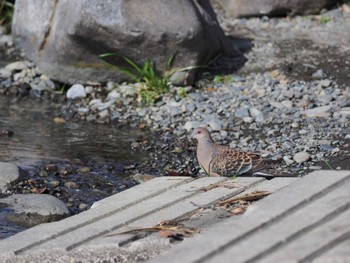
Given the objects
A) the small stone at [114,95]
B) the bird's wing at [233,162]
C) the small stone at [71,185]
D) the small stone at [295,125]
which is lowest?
the small stone at [114,95]

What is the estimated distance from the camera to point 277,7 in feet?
35.6

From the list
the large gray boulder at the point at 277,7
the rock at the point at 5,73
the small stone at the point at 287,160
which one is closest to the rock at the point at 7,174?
the small stone at the point at 287,160

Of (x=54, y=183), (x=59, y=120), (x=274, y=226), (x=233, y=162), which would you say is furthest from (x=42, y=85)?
(x=274, y=226)

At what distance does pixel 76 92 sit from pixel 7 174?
2.42 metres

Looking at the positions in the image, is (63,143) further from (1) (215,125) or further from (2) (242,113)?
(2) (242,113)

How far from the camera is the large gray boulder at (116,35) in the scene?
895 centimetres

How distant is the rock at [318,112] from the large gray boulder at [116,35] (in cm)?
140

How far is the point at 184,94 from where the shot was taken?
9.09 metres

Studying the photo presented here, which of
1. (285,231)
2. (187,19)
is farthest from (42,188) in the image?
(285,231)

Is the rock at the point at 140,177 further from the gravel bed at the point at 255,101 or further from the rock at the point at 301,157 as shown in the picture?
the rock at the point at 301,157

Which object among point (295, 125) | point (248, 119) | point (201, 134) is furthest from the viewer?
point (248, 119)

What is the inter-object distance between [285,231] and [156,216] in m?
1.00

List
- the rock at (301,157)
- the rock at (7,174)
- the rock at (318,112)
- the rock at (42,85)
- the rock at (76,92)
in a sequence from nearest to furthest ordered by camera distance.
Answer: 1. the rock at (7,174)
2. the rock at (301,157)
3. the rock at (318,112)
4. the rock at (76,92)
5. the rock at (42,85)

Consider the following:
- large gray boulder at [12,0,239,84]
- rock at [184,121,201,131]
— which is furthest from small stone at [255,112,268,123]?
large gray boulder at [12,0,239,84]
